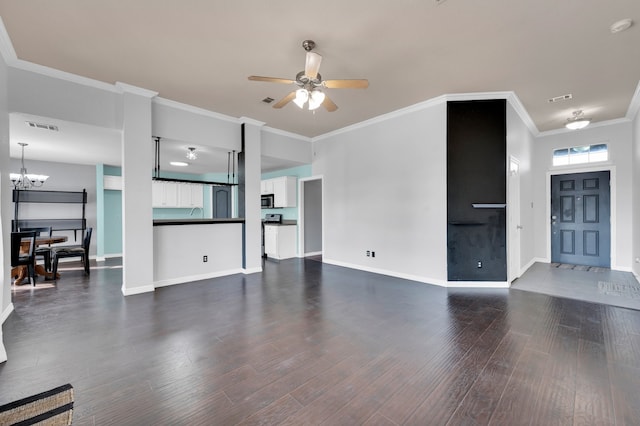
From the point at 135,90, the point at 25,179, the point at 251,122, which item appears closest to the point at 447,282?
the point at 251,122

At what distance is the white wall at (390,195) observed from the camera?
4.31m

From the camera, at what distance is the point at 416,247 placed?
454cm

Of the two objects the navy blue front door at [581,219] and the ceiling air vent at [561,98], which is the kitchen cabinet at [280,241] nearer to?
the ceiling air vent at [561,98]

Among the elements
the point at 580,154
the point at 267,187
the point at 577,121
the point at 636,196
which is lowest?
the point at 636,196

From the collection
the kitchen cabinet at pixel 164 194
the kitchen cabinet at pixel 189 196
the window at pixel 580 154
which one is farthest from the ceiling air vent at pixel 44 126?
Answer: the window at pixel 580 154

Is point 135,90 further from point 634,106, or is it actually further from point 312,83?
point 634,106

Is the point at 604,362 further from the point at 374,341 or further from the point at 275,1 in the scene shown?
the point at 275,1

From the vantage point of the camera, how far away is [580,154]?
18.4 feet

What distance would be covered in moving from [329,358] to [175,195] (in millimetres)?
7811

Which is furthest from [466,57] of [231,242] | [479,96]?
[231,242]

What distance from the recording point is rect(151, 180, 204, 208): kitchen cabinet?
801 cm

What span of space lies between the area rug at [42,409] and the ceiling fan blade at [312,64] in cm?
302

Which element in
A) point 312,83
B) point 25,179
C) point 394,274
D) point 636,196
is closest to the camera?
point 312,83

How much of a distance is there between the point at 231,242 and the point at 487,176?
4407 mm
